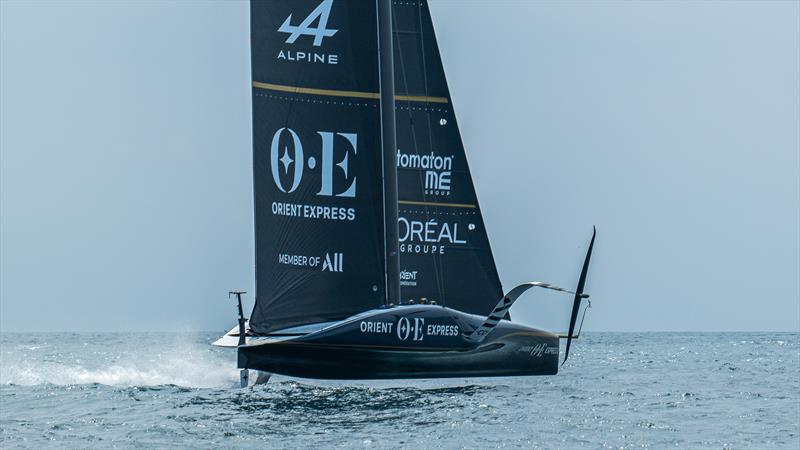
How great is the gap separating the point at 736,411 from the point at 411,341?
7079 millimetres

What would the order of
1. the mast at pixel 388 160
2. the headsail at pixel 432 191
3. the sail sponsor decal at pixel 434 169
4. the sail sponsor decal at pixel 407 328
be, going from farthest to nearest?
the sail sponsor decal at pixel 434 169 < the headsail at pixel 432 191 < the mast at pixel 388 160 < the sail sponsor decal at pixel 407 328

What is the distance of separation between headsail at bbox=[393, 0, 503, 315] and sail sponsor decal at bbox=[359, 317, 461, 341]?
4.57 metres

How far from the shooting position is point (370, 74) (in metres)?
30.8

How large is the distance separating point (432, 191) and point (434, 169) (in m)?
0.53

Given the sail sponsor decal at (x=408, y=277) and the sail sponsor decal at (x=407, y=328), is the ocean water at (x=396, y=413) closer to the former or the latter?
the sail sponsor decal at (x=407, y=328)

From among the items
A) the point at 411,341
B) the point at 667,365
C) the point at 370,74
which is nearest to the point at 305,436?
the point at 411,341

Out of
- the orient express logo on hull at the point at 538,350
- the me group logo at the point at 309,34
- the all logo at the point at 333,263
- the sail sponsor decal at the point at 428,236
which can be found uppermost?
the me group logo at the point at 309,34

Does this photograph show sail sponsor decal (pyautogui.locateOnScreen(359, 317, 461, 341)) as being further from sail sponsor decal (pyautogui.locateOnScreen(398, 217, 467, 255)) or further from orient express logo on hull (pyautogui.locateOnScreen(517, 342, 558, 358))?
sail sponsor decal (pyautogui.locateOnScreen(398, 217, 467, 255))

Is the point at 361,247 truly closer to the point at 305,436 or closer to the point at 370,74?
the point at 370,74

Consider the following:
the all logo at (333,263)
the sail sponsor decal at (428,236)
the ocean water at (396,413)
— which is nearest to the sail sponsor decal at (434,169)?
the sail sponsor decal at (428,236)

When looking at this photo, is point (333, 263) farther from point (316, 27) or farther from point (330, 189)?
point (316, 27)

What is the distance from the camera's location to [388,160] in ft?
101

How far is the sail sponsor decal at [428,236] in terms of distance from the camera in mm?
33875

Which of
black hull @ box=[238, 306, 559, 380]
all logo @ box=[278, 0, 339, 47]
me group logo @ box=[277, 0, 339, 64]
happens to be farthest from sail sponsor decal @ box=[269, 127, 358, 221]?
black hull @ box=[238, 306, 559, 380]
